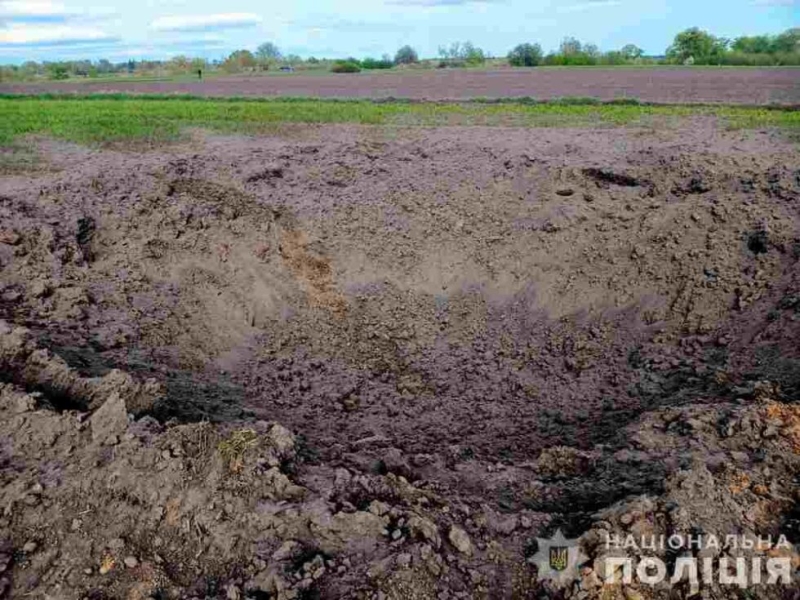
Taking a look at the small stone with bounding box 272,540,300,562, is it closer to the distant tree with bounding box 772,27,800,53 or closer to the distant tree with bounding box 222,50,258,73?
the distant tree with bounding box 772,27,800,53

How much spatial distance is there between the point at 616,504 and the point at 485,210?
5759 millimetres

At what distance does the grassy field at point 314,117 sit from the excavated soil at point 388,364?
3.48 metres

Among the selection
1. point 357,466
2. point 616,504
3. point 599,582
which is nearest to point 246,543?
point 357,466

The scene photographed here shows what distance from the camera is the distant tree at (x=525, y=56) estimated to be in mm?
54969

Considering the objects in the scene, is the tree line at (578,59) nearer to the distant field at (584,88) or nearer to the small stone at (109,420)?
the distant field at (584,88)

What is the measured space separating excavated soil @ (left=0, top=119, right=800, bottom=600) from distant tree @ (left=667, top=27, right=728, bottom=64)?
49.1 metres

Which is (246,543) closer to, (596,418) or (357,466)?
(357,466)

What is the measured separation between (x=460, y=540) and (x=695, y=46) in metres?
61.8

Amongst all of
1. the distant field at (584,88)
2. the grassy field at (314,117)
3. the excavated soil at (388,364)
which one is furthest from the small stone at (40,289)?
the distant field at (584,88)

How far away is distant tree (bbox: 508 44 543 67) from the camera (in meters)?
55.0

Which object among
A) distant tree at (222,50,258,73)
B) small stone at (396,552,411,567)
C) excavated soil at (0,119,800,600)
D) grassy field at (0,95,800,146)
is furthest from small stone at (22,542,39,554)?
distant tree at (222,50,258,73)

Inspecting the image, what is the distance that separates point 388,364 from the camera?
6.76 metres

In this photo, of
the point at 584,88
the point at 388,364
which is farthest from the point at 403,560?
the point at 584,88

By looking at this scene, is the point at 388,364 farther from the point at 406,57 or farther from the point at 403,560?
the point at 406,57
